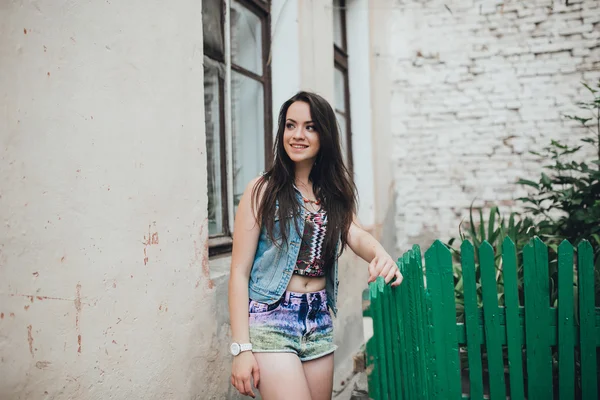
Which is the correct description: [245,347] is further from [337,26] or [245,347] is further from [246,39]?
[337,26]

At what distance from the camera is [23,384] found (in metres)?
1.68

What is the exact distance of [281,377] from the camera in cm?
185

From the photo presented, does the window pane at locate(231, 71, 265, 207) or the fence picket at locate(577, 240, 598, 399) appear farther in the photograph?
the window pane at locate(231, 71, 265, 207)

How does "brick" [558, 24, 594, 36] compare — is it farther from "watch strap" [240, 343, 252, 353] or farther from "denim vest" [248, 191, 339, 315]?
"watch strap" [240, 343, 252, 353]

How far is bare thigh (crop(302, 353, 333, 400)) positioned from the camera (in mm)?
→ 1984

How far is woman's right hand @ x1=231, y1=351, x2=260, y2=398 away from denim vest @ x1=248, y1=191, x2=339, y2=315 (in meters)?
0.20

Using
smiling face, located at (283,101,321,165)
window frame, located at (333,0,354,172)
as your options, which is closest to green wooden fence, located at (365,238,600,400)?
smiling face, located at (283,101,321,165)

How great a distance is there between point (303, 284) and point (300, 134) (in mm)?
554

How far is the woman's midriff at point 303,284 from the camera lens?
6.49ft

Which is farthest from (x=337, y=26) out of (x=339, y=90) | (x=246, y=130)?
(x=246, y=130)

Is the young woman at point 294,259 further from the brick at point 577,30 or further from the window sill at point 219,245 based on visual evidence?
the brick at point 577,30

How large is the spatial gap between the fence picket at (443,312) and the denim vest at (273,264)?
2.33 feet

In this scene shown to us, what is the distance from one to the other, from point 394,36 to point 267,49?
3389 millimetres

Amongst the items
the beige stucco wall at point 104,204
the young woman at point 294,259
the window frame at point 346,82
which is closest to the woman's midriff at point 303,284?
the young woman at point 294,259
